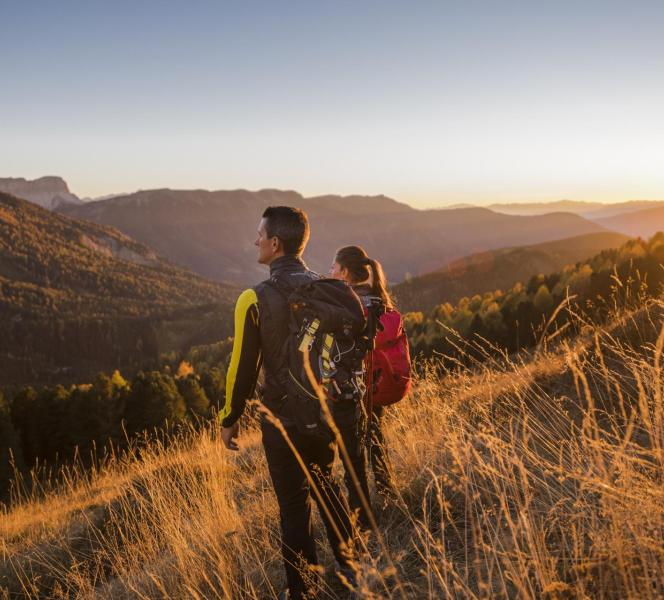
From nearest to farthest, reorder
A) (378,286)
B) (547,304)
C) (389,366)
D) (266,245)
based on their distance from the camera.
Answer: (266,245) < (389,366) < (378,286) < (547,304)

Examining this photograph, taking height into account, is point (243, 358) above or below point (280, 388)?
above

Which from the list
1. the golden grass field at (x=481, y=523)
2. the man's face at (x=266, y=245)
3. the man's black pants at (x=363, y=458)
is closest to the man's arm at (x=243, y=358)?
the man's face at (x=266, y=245)

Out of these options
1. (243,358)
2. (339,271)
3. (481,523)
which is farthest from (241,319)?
(481,523)

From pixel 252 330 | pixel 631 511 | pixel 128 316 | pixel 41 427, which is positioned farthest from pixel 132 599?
pixel 128 316

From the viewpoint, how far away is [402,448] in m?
4.46

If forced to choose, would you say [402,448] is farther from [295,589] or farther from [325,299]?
[325,299]

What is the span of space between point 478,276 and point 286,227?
108m

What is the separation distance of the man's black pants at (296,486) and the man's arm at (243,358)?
196mm

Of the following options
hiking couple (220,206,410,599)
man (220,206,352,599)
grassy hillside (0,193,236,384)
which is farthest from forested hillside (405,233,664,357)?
grassy hillside (0,193,236,384)

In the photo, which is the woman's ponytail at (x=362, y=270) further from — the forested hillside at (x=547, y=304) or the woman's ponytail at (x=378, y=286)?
the forested hillside at (x=547, y=304)

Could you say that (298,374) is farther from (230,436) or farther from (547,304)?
(547,304)

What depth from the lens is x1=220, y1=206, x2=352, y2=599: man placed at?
8.77 ft

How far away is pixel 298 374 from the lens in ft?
8.63

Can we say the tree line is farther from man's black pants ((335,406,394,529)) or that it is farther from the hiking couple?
the hiking couple
